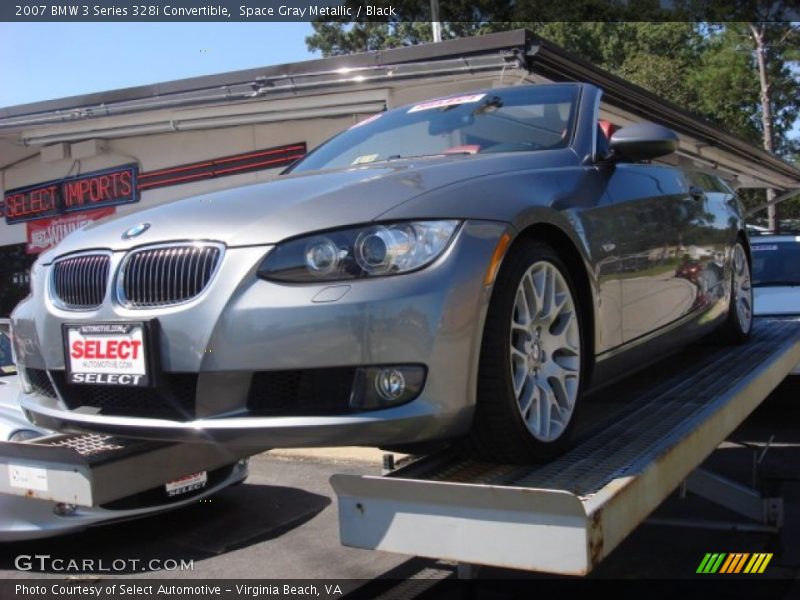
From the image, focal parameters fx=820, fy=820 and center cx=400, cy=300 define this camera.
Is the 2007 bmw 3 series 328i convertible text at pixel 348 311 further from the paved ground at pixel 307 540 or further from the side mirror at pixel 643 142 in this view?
the paved ground at pixel 307 540

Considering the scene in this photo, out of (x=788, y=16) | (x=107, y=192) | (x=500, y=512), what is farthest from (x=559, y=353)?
(x=788, y=16)

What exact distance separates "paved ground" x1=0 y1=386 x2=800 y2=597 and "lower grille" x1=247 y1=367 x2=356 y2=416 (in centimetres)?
165

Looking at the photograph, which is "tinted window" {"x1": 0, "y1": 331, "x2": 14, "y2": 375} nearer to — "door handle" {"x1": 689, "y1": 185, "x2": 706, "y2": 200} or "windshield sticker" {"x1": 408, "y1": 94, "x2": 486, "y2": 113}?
"windshield sticker" {"x1": 408, "y1": 94, "x2": 486, "y2": 113}

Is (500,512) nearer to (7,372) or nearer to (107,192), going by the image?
(7,372)

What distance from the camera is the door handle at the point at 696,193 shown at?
4.36 meters

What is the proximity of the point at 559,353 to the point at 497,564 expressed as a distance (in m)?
1.06

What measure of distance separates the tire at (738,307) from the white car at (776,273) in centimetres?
224

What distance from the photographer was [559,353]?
9.47 ft

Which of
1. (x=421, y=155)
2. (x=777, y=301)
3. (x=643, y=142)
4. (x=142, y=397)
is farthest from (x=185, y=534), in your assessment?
(x=777, y=301)

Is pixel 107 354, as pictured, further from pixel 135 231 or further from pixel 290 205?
pixel 290 205

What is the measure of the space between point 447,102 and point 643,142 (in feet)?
3.29

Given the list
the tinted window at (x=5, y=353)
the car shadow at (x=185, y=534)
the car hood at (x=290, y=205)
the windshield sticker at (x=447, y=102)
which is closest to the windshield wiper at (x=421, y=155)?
the car hood at (x=290, y=205)

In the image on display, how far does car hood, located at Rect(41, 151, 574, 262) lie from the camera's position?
94.4 inches

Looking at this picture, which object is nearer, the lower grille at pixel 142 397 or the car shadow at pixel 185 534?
the lower grille at pixel 142 397
